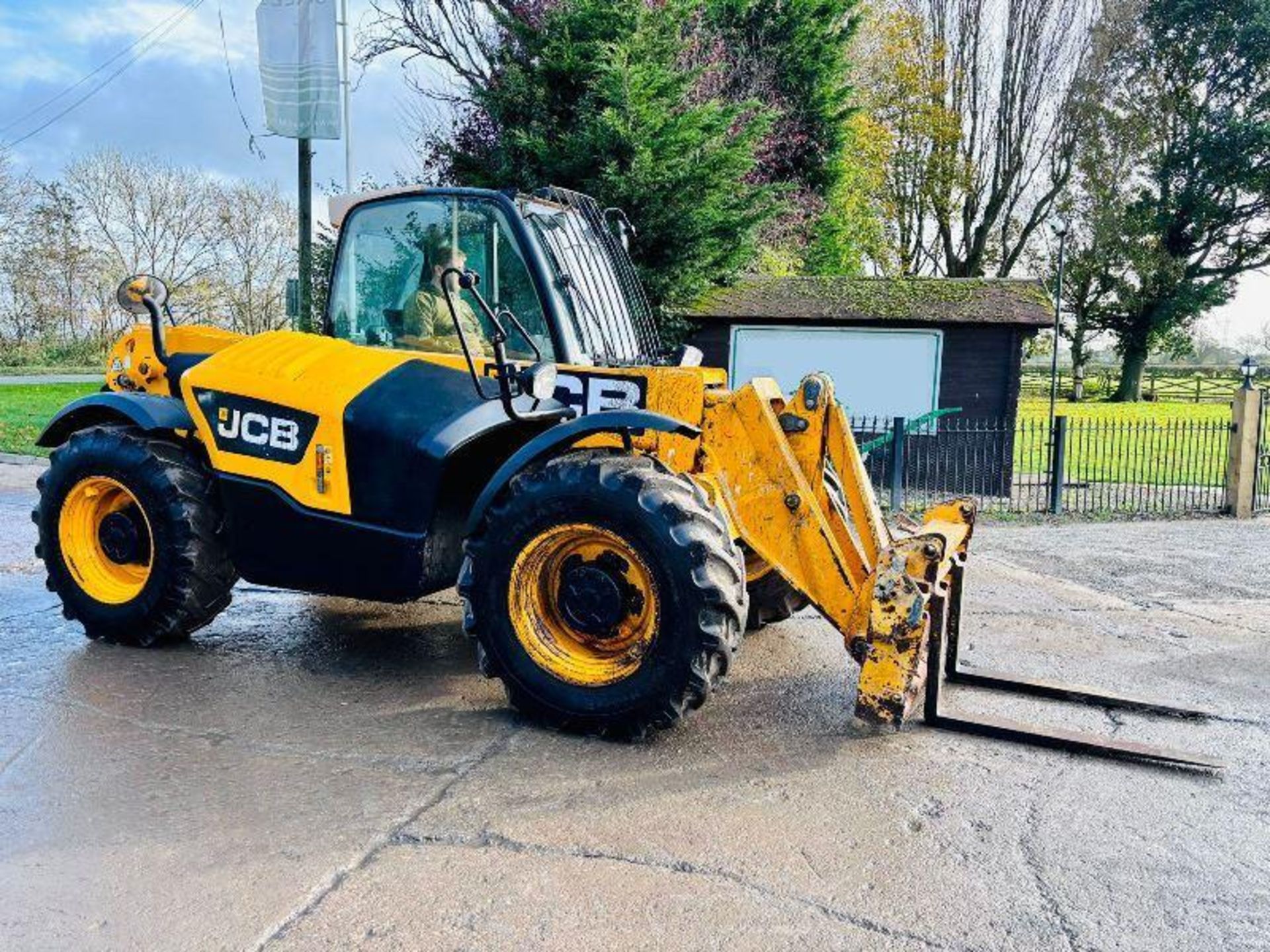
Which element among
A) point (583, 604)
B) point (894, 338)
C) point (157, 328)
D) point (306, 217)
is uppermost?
point (306, 217)

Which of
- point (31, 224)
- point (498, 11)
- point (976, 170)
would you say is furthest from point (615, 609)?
point (31, 224)

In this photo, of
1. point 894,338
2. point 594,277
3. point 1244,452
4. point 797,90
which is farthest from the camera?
point 797,90

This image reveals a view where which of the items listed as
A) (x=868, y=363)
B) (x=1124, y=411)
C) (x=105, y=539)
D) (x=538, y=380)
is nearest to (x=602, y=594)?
(x=538, y=380)

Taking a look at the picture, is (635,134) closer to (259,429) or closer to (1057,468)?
(1057,468)

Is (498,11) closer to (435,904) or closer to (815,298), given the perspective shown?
(815,298)

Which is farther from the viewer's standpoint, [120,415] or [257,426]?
[120,415]

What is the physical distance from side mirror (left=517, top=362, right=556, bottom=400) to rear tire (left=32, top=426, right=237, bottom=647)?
6.70 feet

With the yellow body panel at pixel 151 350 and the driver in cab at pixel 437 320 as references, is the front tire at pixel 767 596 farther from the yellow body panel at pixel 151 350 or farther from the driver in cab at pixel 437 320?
the yellow body panel at pixel 151 350

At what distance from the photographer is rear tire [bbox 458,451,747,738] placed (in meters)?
3.94

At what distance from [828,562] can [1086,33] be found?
34777mm

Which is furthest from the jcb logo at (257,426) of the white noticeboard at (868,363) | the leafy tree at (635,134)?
the white noticeboard at (868,363)

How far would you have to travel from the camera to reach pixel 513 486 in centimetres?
426

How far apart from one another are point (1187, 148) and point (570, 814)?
125ft

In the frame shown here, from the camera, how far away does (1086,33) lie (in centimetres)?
3278
